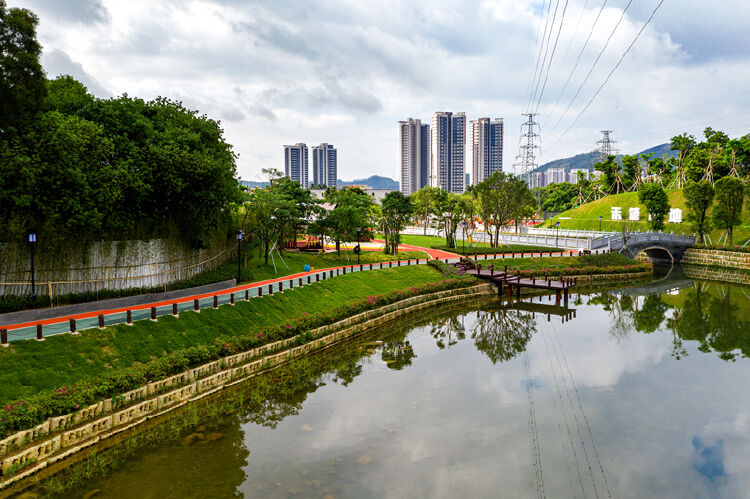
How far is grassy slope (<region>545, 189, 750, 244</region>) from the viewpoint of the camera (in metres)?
73.9

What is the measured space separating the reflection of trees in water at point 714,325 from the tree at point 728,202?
2300 cm


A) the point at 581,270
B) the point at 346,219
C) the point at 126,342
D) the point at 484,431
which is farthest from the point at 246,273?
the point at 581,270

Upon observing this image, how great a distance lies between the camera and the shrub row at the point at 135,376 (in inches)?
587

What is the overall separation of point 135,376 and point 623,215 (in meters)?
95.0

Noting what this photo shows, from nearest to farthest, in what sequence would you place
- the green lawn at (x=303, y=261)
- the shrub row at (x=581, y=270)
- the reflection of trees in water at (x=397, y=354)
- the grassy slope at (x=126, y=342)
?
1. the grassy slope at (x=126, y=342)
2. the reflection of trees in water at (x=397, y=354)
3. the green lawn at (x=303, y=261)
4. the shrub row at (x=581, y=270)

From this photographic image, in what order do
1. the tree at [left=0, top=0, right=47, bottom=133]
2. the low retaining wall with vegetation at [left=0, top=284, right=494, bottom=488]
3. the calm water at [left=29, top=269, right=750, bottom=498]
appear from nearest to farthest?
1. the low retaining wall with vegetation at [left=0, top=284, right=494, bottom=488]
2. the calm water at [left=29, top=269, right=750, bottom=498]
3. the tree at [left=0, top=0, right=47, bottom=133]

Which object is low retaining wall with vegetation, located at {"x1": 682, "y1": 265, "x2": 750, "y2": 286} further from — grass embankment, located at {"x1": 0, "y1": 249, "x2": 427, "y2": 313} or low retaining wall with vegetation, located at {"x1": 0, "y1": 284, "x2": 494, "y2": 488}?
low retaining wall with vegetation, located at {"x1": 0, "y1": 284, "x2": 494, "y2": 488}

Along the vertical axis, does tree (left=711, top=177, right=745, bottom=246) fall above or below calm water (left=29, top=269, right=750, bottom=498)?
above

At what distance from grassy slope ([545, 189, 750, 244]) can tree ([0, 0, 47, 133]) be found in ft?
279

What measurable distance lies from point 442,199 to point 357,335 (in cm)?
7241

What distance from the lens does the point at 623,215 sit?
91125mm

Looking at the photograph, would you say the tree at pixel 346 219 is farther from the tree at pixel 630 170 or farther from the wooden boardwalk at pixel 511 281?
the tree at pixel 630 170

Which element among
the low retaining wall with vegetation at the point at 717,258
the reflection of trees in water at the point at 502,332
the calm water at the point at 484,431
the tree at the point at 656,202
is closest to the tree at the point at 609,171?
the tree at the point at 656,202

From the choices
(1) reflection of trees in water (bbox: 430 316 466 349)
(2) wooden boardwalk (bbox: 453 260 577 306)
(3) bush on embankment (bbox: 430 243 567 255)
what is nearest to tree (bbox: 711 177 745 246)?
(3) bush on embankment (bbox: 430 243 567 255)
